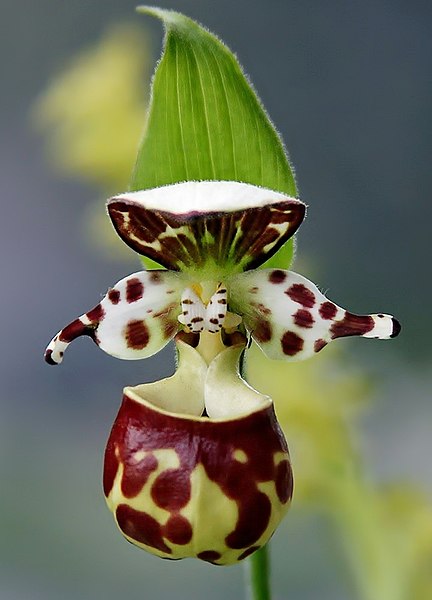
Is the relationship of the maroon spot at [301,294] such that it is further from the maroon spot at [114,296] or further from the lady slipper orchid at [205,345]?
the maroon spot at [114,296]

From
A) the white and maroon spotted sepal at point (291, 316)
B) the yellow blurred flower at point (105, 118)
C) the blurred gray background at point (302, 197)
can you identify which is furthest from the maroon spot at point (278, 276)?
the blurred gray background at point (302, 197)

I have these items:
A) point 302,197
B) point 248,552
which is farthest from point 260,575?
point 302,197

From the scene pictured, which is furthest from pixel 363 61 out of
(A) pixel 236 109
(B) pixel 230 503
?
(B) pixel 230 503

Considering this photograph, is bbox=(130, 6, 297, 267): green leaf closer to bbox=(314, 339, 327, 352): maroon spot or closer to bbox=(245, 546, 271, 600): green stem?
bbox=(314, 339, 327, 352): maroon spot

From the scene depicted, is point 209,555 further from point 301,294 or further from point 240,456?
point 301,294

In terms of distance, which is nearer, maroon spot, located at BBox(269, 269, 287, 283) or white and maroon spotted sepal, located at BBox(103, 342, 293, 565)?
white and maroon spotted sepal, located at BBox(103, 342, 293, 565)

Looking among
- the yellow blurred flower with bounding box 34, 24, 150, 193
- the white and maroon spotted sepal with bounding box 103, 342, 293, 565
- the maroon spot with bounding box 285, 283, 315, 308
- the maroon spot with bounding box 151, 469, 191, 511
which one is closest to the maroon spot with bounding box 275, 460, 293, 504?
the white and maroon spotted sepal with bounding box 103, 342, 293, 565
